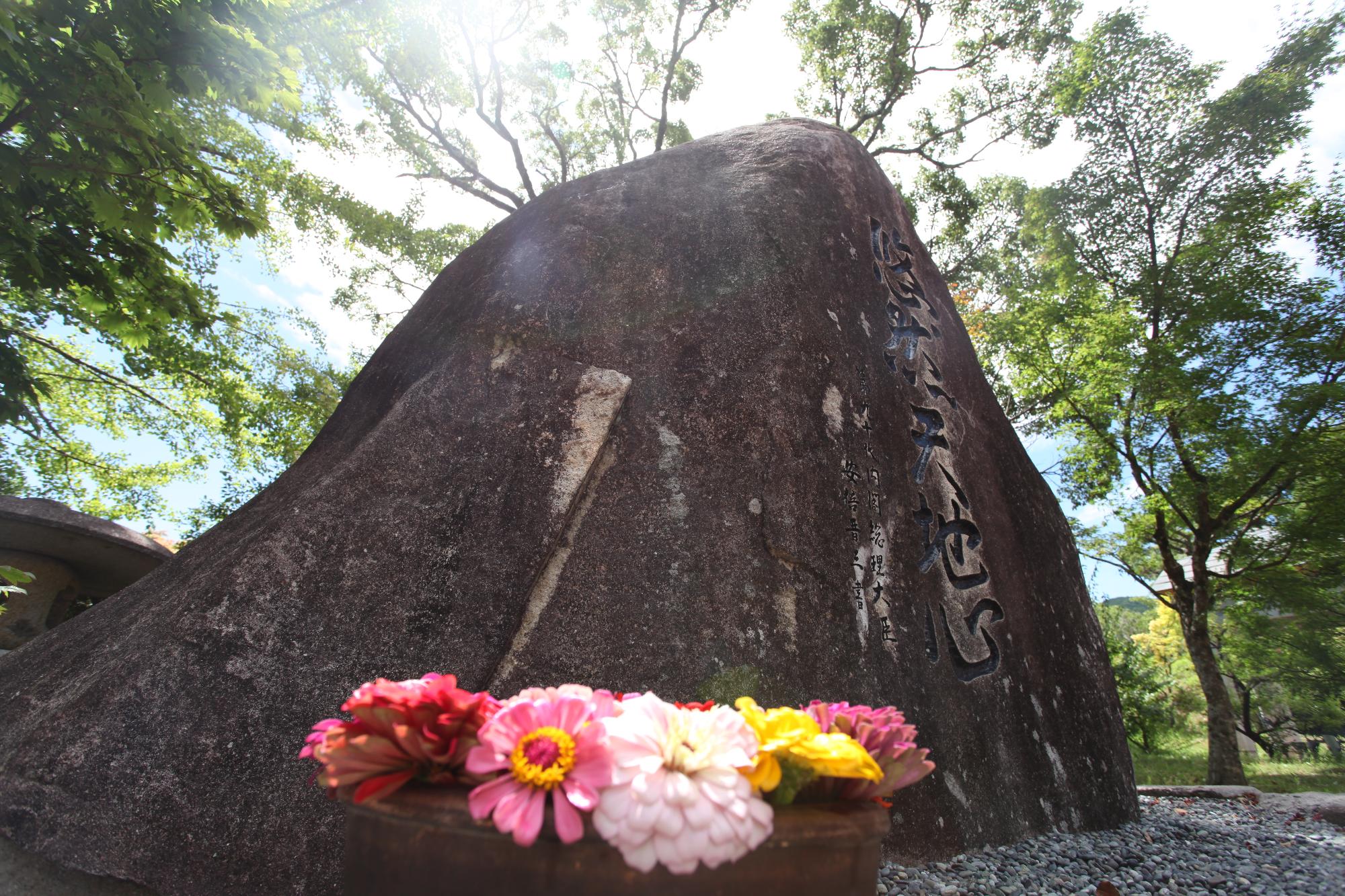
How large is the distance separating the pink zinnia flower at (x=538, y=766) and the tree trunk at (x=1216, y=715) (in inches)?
464

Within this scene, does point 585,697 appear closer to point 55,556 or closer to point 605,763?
point 605,763

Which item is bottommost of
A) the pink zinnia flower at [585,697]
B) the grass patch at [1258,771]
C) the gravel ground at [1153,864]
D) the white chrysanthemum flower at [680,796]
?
the grass patch at [1258,771]

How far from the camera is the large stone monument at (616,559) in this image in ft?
7.44

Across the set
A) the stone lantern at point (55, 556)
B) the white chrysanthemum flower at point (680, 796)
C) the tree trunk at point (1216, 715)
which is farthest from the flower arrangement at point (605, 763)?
the tree trunk at point (1216, 715)

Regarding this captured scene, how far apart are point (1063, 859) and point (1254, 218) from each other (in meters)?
10.3

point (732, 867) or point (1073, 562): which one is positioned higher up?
point (1073, 562)

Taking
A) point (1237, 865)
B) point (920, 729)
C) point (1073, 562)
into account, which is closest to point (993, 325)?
point (1073, 562)

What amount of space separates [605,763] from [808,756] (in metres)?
0.32

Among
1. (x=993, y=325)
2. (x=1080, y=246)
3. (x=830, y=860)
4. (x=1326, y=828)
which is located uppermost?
(x=1080, y=246)

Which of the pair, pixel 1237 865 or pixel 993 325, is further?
pixel 993 325

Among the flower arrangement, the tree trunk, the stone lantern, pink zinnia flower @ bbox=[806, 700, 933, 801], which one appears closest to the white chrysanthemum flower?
the flower arrangement

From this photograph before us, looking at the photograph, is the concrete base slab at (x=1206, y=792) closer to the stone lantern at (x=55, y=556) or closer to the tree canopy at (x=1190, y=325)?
the tree canopy at (x=1190, y=325)

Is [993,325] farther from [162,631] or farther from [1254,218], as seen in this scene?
[162,631]

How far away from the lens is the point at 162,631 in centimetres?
246
